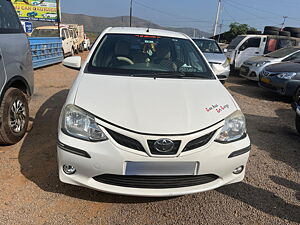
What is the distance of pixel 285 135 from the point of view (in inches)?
171

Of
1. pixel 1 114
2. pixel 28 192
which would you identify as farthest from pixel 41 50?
pixel 28 192

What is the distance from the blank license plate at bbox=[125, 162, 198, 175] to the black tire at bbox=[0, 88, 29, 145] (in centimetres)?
198

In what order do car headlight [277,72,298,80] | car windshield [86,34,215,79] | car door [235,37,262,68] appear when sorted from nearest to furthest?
car windshield [86,34,215,79]
car headlight [277,72,298,80]
car door [235,37,262,68]

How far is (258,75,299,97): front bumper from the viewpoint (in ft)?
20.2

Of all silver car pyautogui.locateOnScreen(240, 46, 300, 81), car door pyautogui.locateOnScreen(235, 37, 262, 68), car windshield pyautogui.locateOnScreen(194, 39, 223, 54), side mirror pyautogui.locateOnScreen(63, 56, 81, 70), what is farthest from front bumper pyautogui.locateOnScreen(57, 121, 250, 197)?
car door pyautogui.locateOnScreen(235, 37, 262, 68)

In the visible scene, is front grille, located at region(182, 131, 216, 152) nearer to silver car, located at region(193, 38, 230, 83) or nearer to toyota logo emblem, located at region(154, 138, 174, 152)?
toyota logo emblem, located at region(154, 138, 174, 152)

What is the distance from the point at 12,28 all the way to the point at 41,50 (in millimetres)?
6594

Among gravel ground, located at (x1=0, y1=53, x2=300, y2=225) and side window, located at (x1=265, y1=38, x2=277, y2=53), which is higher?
side window, located at (x1=265, y1=38, x2=277, y2=53)

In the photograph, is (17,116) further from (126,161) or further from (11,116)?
(126,161)

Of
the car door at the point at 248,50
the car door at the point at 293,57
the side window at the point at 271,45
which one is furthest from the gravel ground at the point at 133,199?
the side window at the point at 271,45

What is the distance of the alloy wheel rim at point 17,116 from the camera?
3.25 metres

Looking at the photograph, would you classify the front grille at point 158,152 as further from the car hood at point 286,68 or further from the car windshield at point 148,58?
the car hood at point 286,68

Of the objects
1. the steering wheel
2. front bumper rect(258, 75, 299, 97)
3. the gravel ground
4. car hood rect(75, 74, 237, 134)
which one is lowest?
the gravel ground

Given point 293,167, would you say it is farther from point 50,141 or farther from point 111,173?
point 50,141
